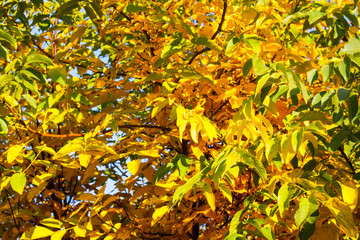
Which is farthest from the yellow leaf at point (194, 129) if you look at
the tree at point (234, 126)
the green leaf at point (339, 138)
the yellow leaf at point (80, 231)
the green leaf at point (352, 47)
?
the yellow leaf at point (80, 231)

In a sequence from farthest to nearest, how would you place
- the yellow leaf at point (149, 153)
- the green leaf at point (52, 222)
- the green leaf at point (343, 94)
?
the green leaf at point (52, 222) < the yellow leaf at point (149, 153) < the green leaf at point (343, 94)

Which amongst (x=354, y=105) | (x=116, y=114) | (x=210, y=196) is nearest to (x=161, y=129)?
(x=116, y=114)

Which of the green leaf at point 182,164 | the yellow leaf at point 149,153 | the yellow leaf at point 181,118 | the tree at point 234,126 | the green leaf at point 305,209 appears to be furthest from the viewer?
the yellow leaf at point 149,153

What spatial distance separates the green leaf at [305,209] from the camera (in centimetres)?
133

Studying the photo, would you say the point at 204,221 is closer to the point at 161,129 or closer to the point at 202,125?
the point at 161,129

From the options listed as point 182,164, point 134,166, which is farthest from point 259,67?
point 134,166

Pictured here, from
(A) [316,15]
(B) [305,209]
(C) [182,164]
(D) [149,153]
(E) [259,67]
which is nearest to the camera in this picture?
(B) [305,209]

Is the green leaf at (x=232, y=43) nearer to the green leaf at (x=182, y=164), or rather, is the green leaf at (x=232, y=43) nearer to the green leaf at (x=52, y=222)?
the green leaf at (x=182, y=164)

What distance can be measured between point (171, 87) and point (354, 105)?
0.84 meters

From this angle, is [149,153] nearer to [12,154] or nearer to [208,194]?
[208,194]

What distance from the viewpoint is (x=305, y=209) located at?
1.36 m

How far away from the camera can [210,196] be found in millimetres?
1586

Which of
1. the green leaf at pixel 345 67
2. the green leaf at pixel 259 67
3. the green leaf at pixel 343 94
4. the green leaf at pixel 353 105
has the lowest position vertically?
the green leaf at pixel 353 105

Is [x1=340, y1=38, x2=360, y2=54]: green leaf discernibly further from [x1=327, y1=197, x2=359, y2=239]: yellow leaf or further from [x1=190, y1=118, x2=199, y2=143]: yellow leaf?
[x1=190, y1=118, x2=199, y2=143]: yellow leaf
